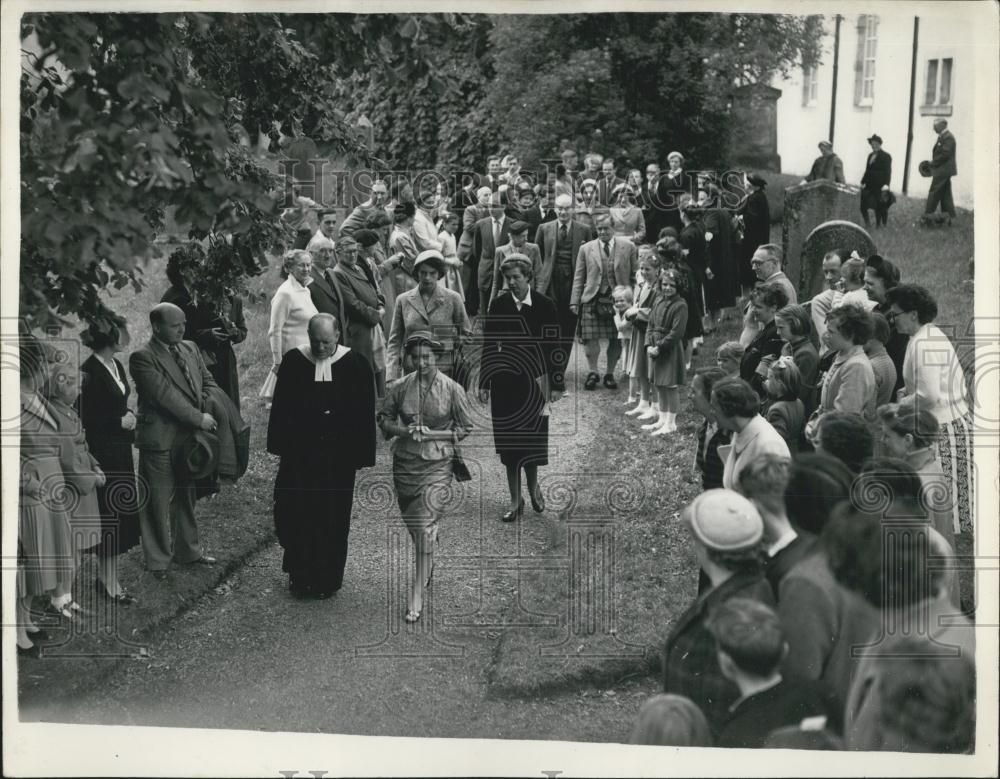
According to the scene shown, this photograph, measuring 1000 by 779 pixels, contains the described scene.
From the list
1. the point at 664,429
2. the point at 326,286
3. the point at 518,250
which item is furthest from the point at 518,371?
the point at 518,250

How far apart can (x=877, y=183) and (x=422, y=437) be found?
6.16 m

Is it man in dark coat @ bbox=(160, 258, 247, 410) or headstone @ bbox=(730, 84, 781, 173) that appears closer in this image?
man in dark coat @ bbox=(160, 258, 247, 410)

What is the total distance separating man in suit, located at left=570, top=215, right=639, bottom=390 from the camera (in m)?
12.6

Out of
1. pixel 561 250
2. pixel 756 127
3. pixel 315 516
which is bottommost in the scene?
pixel 315 516

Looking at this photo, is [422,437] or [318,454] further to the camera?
[318,454]

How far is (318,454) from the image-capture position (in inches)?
330

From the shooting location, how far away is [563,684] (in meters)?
7.31

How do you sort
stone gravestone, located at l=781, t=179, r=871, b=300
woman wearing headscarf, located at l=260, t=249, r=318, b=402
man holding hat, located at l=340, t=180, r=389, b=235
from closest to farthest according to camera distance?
woman wearing headscarf, located at l=260, t=249, r=318, b=402
stone gravestone, located at l=781, t=179, r=871, b=300
man holding hat, located at l=340, t=180, r=389, b=235

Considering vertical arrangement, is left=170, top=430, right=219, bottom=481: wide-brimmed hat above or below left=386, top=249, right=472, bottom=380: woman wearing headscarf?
below

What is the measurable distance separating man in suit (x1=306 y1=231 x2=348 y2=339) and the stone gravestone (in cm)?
436

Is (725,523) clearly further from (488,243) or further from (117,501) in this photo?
(488,243)

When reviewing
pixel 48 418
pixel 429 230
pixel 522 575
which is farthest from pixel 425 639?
pixel 429 230

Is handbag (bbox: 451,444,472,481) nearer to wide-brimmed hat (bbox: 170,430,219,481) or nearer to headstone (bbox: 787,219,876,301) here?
wide-brimmed hat (bbox: 170,430,219,481)

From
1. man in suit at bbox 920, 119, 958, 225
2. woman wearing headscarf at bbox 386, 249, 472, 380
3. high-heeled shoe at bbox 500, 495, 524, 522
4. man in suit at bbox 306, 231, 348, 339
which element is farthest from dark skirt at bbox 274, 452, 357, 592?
man in suit at bbox 920, 119, 958, 225
